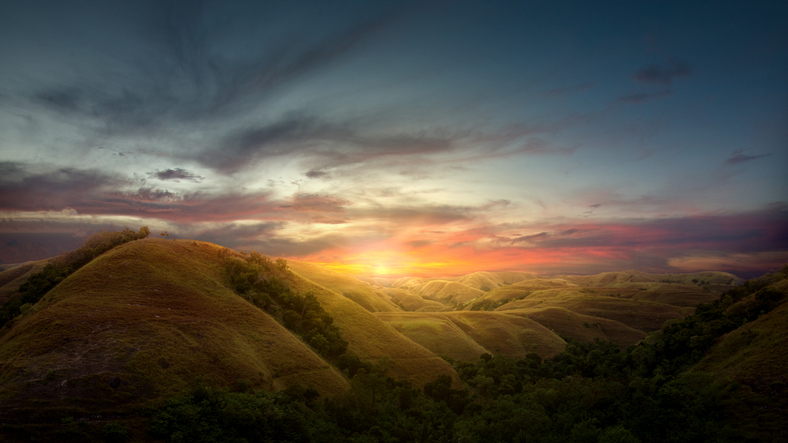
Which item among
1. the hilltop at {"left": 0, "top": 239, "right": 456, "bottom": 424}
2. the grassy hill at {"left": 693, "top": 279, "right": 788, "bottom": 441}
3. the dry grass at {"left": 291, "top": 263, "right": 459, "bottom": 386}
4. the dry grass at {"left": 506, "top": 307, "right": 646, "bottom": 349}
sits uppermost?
the hilltop at {"left": 0, "top": 239, "right": 456, "bottom": 424}

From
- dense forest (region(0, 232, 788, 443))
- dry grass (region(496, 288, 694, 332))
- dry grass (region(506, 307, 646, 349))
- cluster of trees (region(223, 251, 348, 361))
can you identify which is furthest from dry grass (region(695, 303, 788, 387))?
dry grass (region(496, 288, 694, 332))

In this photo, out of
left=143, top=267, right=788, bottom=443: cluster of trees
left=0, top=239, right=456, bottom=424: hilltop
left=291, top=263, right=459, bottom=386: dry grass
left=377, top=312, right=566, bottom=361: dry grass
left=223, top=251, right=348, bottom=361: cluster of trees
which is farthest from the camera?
left=377, top=312, right=566, bottom=361: dry grass

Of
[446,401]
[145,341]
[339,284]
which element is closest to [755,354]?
[446,401]

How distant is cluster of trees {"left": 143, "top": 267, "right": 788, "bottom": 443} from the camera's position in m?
35.2

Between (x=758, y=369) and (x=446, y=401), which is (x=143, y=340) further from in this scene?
(x=758, y=369)

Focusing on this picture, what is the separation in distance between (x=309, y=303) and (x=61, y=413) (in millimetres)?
45662

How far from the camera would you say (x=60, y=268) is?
196 ft

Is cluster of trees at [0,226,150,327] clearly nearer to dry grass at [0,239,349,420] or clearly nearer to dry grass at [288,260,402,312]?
dry grass at [0,239,349,420]

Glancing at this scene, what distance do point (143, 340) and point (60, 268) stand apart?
3723cm

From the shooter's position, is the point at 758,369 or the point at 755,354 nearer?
the point at 758,369

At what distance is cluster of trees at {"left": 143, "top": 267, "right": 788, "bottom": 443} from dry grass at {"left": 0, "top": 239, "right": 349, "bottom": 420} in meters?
4.12

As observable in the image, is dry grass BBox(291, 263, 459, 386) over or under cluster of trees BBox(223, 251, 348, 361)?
under

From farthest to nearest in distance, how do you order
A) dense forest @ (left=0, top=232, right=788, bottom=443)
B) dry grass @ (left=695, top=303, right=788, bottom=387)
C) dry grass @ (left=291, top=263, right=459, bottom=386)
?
1. dry grass @ (left=291, top=263, right=459, bottom=386)
2. dry grass @ (left=695, top=303, right=788, bottom=387)
3. dense forest @ (left=0, top=232, right=788, bottom=443)

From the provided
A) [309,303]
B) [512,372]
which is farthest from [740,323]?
[309,303]
